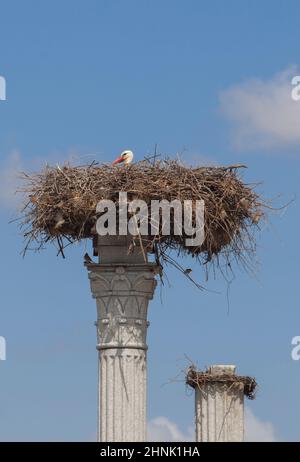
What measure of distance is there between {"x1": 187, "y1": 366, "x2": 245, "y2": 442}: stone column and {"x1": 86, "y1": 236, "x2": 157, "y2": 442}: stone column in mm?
1990

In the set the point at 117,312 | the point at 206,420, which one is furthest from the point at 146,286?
the point at 206,420

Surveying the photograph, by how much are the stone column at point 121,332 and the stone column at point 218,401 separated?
1.99 m

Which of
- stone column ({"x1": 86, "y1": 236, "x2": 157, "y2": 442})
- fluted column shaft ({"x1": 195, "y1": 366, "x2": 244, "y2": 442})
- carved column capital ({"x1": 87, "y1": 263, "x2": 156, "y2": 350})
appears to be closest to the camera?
stone column ({"x1": 86, "y1": 236, "x2": 157, "y2": 442})

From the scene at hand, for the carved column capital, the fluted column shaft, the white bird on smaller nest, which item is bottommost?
the fluted column shaft

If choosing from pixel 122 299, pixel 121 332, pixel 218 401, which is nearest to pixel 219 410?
pixel 218 401

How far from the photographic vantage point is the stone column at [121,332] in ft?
90.8

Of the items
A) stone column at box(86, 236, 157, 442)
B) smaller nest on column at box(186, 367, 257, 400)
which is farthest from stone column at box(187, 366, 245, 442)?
stone column at box(86, 236, 157, 442)

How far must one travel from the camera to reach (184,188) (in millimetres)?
27969

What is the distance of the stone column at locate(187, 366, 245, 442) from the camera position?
2973cm

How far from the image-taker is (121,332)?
28.0 m

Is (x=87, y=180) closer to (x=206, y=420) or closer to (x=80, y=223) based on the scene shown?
(x=80, y=223)

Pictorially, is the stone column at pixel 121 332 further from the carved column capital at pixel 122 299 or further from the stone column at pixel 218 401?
the stone column at pixel 218 401

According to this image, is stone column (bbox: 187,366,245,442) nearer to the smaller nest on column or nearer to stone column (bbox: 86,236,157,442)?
the smaller nest on column
